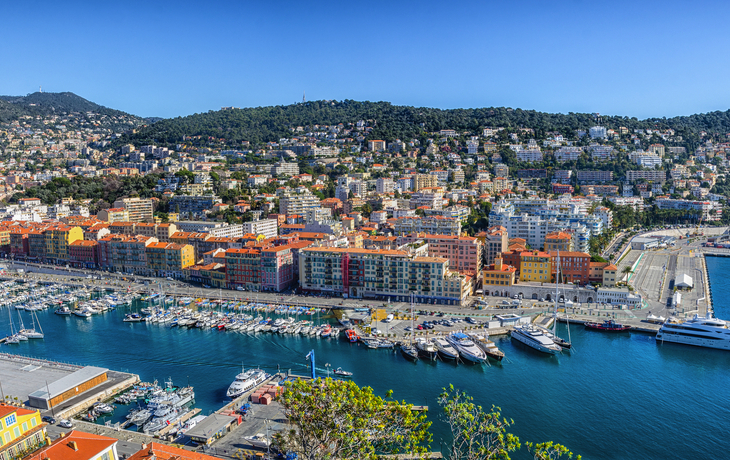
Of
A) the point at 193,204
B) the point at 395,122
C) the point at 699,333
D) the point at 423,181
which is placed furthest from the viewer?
the point at 395,122

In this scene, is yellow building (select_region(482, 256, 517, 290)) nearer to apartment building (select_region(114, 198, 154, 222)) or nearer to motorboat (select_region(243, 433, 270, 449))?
motorboat (select_region(243, 433, 270, 449))

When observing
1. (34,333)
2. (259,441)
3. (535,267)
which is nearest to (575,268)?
(535,267)

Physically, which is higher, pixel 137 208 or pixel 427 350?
pixel 137 208

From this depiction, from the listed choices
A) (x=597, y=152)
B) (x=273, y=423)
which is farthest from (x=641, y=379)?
(x=597, y=152)

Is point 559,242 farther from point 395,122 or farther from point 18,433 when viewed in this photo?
point 395,122

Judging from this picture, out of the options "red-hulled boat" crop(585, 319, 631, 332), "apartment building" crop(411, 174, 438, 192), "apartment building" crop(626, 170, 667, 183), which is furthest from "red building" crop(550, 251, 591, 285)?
"apartment building" crop(626, 170, 667, 183)

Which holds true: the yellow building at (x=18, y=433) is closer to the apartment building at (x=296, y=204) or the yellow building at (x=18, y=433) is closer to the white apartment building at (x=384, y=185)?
the apartment building at (x=296, y=204)
